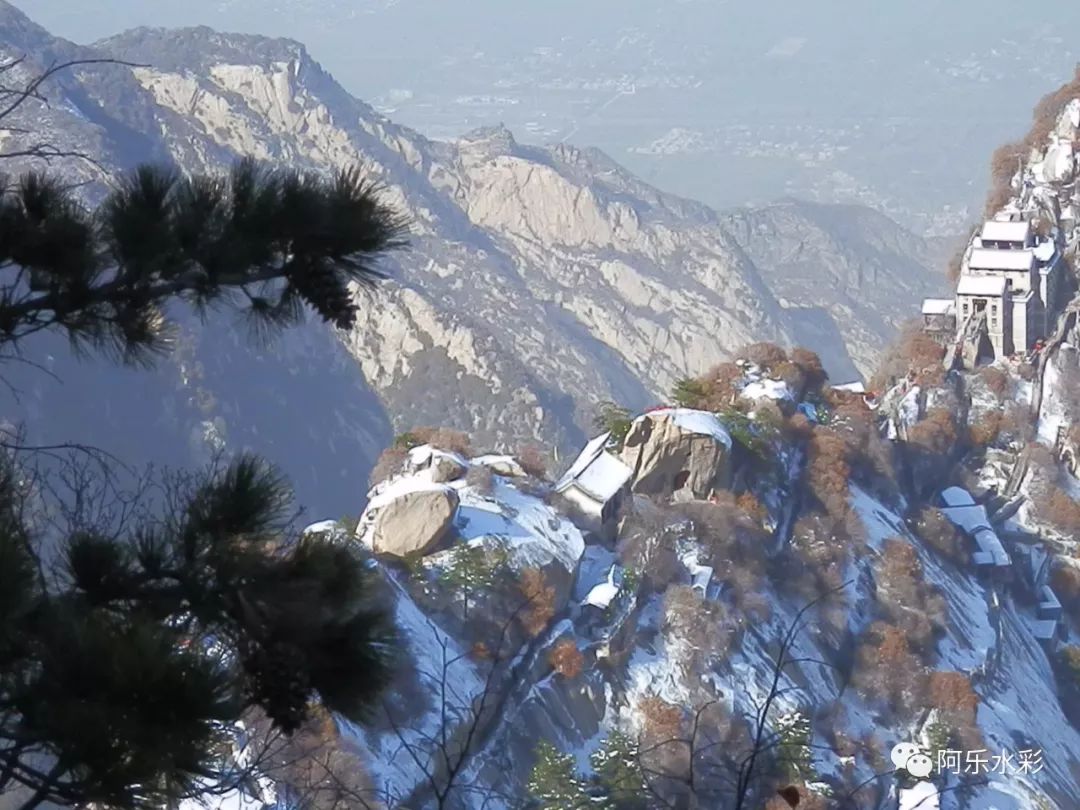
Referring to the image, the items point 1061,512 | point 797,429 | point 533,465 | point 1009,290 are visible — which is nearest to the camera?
point 533,465

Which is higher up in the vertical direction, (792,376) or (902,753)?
(792,376)

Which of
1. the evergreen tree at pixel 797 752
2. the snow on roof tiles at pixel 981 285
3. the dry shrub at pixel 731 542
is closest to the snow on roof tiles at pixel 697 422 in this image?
the dry shrub at pixel 731 542

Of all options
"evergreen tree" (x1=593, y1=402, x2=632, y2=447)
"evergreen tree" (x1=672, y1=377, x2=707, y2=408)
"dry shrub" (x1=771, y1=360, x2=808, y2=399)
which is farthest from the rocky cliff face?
"evergreen tree" (x1=593, y1=402, x2=632, y2=447)

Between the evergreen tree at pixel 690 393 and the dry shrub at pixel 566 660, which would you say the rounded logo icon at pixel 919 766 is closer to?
the dry shrub at pixel 566 660

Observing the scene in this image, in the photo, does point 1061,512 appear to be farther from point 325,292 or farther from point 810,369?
point 325,292

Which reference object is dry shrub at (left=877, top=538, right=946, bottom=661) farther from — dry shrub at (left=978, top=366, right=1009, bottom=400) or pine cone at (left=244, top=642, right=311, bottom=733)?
pine cone at (left=244, top=642, right=311, bottom=733)

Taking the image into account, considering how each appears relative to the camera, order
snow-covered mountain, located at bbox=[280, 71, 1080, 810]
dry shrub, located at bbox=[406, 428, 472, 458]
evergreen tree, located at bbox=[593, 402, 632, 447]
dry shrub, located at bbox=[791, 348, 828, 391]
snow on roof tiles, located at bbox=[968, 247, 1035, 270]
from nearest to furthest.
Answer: snow-covered mountain, located at bbox=[280, 71, 1080, 810] → dry shrub, located at bbox=[406, 428, 472, 458] → evergreen tree, located at bbox=[593, 402, 632, 447] → dry shrub, located at bbox=[791, 348, 828, 391] → snow on roof tiles, located at bbox=[968, 247, 1035, 270]

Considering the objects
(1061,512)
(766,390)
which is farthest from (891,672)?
(1061,512)
